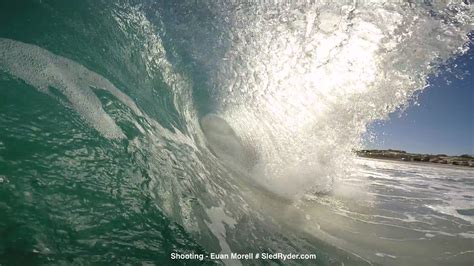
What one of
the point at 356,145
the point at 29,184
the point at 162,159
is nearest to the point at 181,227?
the point at 162,159

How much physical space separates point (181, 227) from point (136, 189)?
50 cm

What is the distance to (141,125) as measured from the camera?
12.4ft

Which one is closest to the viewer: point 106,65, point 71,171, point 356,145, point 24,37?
point 71,171

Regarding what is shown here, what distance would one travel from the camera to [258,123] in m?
7.30

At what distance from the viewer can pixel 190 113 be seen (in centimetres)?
584

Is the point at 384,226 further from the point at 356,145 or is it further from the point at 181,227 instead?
the point at 356,145

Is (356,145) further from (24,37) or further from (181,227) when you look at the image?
(24,37)

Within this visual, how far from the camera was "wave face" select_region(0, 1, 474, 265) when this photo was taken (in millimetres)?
2580

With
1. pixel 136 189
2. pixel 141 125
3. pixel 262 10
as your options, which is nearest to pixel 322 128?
pixel 262 10

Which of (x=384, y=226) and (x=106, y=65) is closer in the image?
(x=106, y=65)

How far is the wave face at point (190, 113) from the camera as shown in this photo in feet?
8.46

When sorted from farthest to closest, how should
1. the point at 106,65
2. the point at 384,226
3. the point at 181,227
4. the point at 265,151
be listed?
the point at 265,151 < the point at 384,226 < the point at 106,65 < the point at 181,227

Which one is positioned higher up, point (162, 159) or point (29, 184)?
point (162, 159)

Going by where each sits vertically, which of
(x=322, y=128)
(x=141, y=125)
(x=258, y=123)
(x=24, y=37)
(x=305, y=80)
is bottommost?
(x=141, y=125)
